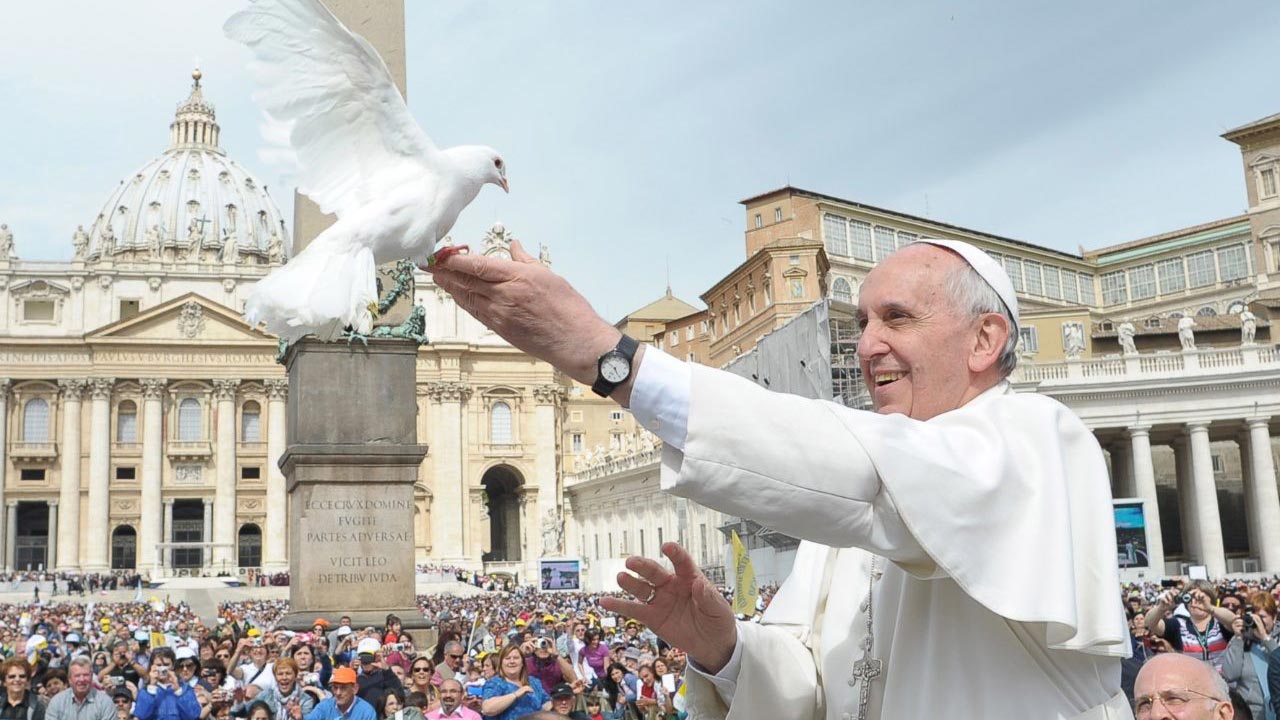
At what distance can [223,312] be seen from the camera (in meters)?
81.9

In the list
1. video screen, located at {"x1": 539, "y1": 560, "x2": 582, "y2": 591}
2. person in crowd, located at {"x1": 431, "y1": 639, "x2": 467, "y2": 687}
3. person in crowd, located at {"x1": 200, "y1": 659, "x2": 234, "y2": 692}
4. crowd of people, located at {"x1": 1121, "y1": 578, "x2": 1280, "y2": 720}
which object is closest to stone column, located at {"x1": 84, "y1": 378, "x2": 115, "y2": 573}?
video screen, located at {"x1": 539, "y1": 560, "x2": 582, "y2": 591}

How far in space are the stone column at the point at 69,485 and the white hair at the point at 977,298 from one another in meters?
85.0

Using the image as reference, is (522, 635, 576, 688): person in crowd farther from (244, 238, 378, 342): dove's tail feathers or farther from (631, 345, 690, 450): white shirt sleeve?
(631, 345, 690, 450): white shirt sleeve

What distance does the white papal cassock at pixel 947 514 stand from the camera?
160 centimetres

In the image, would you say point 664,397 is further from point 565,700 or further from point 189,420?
point 189,420

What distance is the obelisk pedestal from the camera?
1333 centimetres

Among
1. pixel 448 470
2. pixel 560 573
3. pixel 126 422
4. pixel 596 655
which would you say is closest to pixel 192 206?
pixel 126 422

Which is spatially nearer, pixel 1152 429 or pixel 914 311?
pixel 914 311

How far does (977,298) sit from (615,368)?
2.56ft

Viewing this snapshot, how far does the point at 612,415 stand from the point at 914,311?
9291cm

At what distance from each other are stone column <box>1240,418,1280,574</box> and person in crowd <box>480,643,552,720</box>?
39954 mm

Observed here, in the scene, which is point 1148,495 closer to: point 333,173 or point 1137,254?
point 1137,254

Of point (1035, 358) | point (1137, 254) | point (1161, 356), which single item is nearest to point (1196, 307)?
point (1137, 254)

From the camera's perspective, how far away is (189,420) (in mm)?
82312
